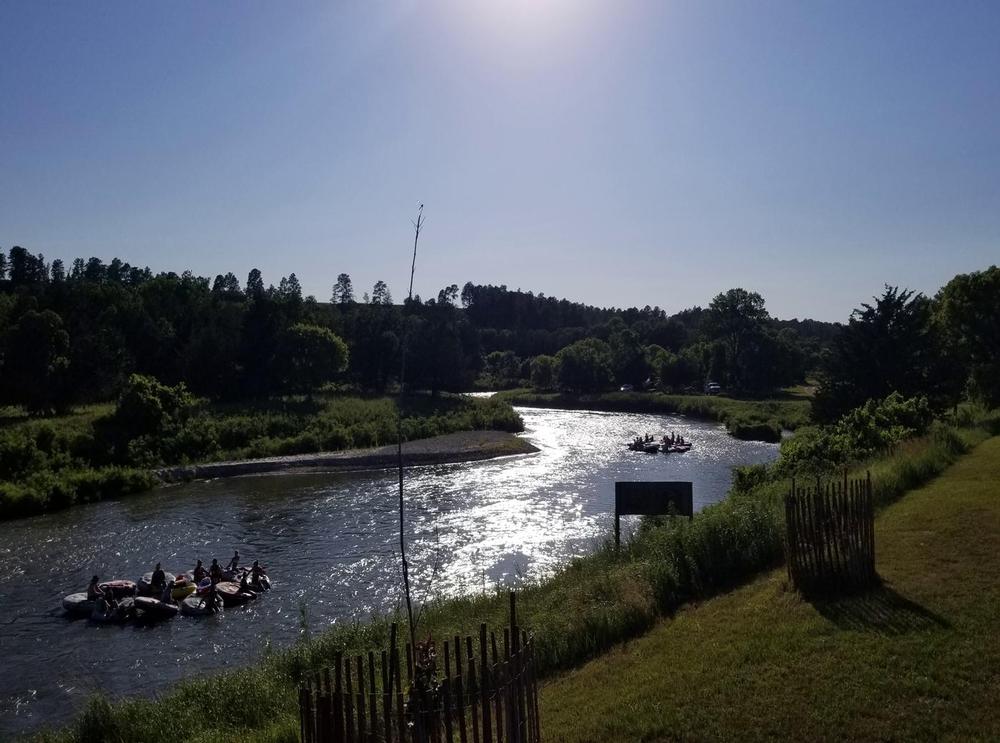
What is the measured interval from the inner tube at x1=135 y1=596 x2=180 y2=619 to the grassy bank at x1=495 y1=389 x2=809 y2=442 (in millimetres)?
49720

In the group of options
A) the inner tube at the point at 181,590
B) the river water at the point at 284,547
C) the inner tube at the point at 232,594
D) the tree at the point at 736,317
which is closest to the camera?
the river water at the point at 284,547

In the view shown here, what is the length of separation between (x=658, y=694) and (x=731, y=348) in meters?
104

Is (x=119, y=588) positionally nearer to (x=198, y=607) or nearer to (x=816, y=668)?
(x=198, y=607)

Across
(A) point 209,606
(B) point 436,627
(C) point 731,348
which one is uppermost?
(C) point 731,348

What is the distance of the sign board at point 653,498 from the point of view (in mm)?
19828

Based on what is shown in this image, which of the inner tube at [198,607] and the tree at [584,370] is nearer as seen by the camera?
the inner tube at [198,607]

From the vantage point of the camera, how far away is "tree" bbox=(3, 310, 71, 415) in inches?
2147

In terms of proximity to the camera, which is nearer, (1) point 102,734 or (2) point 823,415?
(1) point 102,734

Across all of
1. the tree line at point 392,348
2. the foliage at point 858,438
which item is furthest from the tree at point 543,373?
the foliage at point 858,438

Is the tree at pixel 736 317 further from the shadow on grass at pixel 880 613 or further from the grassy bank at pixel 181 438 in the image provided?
the shadow on grass at pixel 880 613

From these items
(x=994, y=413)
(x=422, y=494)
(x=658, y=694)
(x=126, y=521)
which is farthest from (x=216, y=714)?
(x=994, y=413)

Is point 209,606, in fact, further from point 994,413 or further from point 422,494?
point 994,413

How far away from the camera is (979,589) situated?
38.9 feet

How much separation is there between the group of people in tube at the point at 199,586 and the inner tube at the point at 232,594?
0.13m
